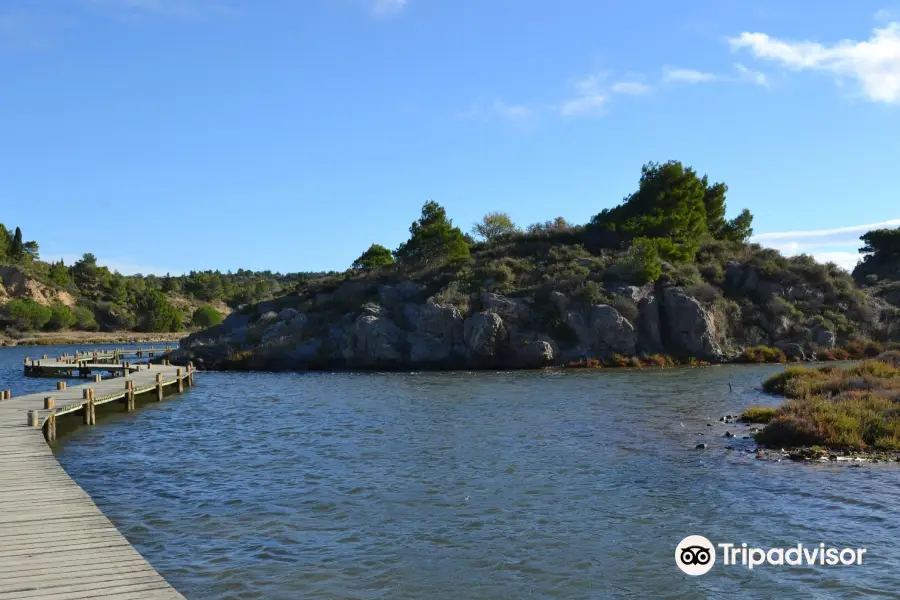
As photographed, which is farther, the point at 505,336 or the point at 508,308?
the point at 508,308

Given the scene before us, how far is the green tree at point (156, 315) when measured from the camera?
138 metres

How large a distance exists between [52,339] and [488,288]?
85667 mm

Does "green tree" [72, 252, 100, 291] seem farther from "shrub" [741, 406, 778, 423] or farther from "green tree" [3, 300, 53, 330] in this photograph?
"shrub" [741, 406, 778, 423]

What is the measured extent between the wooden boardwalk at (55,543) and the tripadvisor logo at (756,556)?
8738mm

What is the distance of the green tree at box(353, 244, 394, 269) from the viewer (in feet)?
278

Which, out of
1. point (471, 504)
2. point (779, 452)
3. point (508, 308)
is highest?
point (508, 308)

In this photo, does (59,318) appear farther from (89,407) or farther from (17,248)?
(89,407)

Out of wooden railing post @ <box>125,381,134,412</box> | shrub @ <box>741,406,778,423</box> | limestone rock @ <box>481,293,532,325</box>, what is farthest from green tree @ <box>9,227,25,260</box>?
shrub @ <box>741,406,778,423</box>

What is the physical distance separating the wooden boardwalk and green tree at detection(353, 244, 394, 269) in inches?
2507

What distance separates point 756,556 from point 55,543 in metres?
12.3

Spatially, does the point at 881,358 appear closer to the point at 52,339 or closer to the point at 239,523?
the point at 239,523

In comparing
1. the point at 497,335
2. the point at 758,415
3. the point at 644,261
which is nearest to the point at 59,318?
the point at 497,335

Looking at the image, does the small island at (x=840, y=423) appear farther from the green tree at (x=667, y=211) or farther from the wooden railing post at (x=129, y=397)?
the green tree at (x=667, y=211)

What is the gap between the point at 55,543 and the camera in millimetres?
12023
